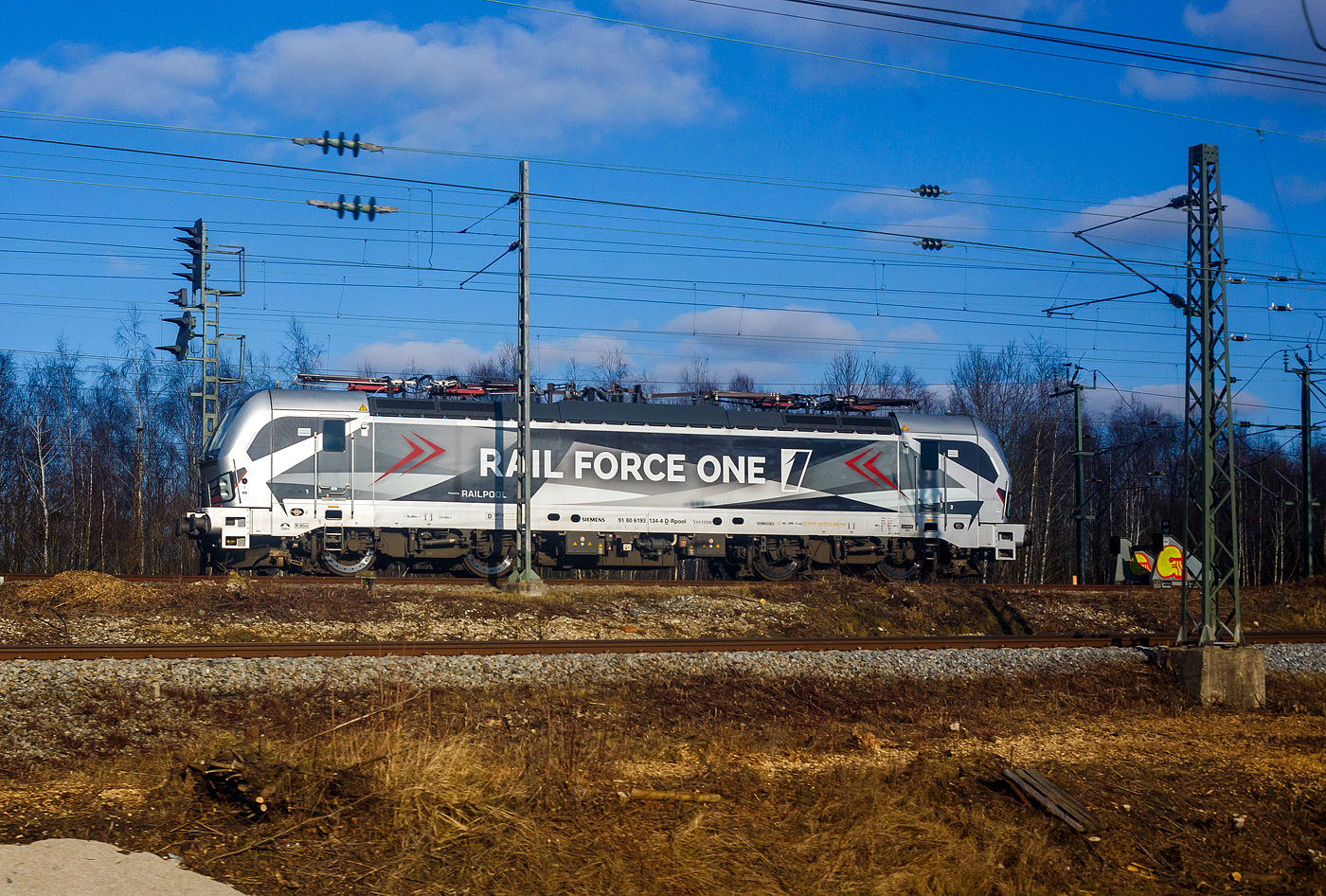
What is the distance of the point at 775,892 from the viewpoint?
6102 mm

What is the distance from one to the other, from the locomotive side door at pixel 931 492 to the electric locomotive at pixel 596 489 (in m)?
0.03

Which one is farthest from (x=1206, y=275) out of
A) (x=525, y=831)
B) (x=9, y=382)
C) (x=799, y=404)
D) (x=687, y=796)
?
(x=9, y=382)

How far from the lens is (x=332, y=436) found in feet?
68.1

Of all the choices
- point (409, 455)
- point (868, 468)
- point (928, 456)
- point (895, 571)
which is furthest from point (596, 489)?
point (928, 456)

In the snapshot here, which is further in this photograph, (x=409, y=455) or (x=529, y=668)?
(x=409, y=455)

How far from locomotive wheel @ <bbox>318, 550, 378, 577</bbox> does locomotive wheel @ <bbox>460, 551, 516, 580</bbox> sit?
2.00 metres

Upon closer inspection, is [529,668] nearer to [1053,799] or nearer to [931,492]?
[1053,799]

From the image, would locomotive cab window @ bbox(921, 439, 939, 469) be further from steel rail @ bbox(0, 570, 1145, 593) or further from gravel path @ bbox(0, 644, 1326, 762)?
gravel path @ bbox(0, 644, 1326, 762)

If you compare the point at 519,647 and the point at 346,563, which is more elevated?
the point at 346,563

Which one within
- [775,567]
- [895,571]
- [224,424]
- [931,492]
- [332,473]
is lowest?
[895,571]

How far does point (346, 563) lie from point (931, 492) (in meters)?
13.6

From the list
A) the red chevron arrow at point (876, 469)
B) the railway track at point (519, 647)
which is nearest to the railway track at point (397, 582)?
the red chevron arrow at point (876, 469)

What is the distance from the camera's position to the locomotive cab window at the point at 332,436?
20703 mm

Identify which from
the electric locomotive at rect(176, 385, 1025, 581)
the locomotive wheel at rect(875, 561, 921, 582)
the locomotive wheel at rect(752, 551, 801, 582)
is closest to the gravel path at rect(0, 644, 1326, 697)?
the locomotive wheel at rect(752, 551, 801, 582)
